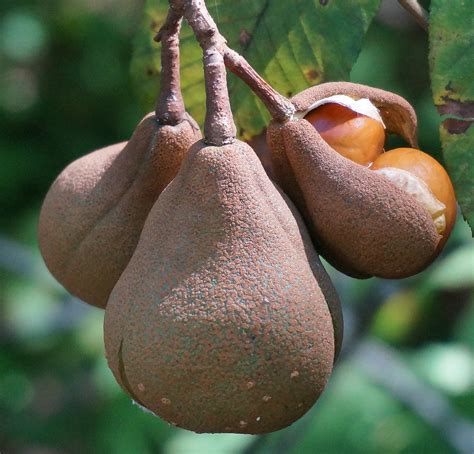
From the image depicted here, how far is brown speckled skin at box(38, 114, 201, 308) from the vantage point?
3.42 ft

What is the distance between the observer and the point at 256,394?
2.91 feet

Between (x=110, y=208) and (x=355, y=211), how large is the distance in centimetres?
27

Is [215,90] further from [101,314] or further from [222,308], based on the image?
[101,314]

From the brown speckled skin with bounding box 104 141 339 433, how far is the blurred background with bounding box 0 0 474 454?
0.93 metres

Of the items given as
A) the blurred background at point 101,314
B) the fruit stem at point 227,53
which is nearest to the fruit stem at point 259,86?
the fruit stem at point 227,53

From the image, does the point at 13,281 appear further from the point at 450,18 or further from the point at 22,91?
the point at 450,18

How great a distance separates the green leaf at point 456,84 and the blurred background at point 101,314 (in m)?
0.84

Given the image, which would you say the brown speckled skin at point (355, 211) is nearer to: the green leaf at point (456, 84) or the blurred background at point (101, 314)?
the green leaf at point (456, 84)

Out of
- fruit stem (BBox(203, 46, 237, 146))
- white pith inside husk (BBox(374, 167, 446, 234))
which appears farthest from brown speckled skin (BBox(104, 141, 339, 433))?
white pith inside husk (BBox(374, 167, 446, 234))

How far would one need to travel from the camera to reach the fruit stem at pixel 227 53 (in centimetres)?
95

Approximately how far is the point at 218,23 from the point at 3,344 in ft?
4.67

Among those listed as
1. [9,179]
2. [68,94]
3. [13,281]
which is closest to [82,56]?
[68,94]

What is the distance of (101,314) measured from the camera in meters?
2.28

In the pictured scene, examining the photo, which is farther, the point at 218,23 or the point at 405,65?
the point at 405,65
